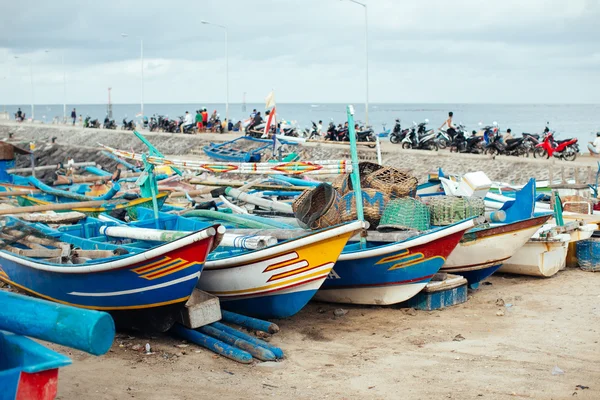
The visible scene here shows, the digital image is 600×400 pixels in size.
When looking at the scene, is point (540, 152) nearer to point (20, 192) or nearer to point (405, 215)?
point (405, 215)

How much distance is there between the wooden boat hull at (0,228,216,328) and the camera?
731 centimetres

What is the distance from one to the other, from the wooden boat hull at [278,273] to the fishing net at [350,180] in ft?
7.87

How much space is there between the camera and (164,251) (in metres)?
7.25

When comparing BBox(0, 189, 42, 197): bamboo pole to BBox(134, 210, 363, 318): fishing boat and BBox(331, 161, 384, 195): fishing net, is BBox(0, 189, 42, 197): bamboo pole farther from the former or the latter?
BBox(134, 210, 363, 318): fishing boat

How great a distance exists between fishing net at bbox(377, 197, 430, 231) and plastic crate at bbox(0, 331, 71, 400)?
6048 mm

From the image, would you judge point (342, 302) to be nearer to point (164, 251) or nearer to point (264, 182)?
point (164, 251)

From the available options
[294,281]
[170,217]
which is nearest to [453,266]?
[294,281]

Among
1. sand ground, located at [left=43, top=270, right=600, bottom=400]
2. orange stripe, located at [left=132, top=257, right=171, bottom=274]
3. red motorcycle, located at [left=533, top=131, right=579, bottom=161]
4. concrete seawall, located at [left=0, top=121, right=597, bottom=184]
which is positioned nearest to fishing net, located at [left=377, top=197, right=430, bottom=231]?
sand ground, located at [left=43, top=270, right=600, bottom=400]

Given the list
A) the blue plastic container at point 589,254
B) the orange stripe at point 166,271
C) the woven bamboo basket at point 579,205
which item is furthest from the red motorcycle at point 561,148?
the orange stripe at point 166,271

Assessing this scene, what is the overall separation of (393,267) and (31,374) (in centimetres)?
574

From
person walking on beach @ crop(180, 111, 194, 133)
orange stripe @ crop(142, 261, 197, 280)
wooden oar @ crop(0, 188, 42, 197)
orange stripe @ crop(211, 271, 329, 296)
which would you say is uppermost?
person walking on beach @ crop(180, 111, 194, 133)

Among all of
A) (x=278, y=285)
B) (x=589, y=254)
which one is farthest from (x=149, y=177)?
(x=589, y=254)

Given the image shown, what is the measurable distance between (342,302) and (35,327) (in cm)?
604

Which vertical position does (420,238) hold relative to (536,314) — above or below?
above
